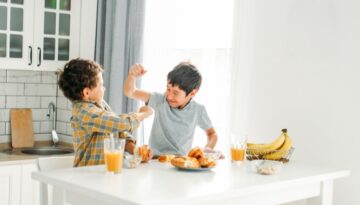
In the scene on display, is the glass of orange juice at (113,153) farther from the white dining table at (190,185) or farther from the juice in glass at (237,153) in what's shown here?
the juice in glass at (237,153)

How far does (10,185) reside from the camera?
3.62m

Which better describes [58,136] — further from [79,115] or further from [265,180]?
[265,180]

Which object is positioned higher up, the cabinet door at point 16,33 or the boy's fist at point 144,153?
the cabinet door at point 16,33

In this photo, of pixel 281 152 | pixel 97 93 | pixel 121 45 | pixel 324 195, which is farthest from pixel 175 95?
pixel 121 45

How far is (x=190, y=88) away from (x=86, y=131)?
604 millimetres

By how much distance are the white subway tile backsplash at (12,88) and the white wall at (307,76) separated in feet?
5.66

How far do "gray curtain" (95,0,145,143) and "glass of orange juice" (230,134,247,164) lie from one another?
134cm

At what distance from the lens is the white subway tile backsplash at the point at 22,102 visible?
424 cm

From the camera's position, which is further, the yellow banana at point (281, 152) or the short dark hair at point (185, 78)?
the short dark hair at point (185, 78)

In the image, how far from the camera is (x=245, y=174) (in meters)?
2.43

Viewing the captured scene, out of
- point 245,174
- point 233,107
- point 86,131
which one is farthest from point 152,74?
point 245,174

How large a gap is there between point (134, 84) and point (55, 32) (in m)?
1.33

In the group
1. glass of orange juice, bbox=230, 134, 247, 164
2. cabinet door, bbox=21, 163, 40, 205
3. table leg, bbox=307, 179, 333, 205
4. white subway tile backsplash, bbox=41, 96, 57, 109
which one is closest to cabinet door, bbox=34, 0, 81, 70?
white subway tile backsplash, bbox=41, 96, 57, 109

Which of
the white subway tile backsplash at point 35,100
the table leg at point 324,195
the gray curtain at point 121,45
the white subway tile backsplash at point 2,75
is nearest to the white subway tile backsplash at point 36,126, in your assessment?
the white subway tile backsplash at point 35,100
